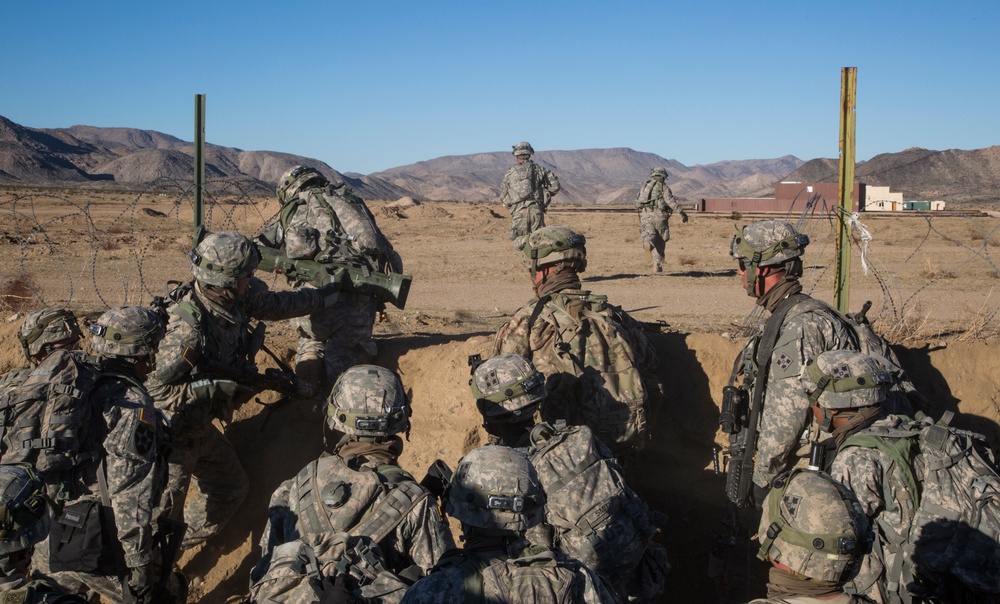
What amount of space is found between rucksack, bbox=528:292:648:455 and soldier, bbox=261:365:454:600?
57.8 inches

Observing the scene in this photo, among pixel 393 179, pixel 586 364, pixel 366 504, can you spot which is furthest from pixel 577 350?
pixel 393 179

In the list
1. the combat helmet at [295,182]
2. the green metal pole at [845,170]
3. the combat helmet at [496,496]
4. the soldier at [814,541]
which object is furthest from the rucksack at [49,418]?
the green metal pole at [845,170]

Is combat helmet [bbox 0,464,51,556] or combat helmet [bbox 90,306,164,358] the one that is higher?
combat helmet [bbox 90,306,164,358]

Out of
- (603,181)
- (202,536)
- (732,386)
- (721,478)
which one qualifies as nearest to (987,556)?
(732,386)

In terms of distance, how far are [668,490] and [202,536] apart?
11.4 feet

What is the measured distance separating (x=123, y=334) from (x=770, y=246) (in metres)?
3.71

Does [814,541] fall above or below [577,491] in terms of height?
above

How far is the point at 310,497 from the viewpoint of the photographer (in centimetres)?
379

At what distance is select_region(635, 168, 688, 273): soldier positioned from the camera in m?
17.0

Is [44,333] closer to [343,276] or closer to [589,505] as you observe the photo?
[343,276]

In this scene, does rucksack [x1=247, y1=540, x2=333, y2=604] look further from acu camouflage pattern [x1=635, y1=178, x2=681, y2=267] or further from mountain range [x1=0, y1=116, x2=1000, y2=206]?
mountain range [x1=0, y1=116, x2=1000, y2=206]

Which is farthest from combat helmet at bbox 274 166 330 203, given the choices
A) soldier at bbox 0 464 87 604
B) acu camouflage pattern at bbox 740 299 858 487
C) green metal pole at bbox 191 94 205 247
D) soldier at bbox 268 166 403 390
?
soldier at bbox 0 464 87 604

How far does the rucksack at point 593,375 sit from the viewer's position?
17.3ft

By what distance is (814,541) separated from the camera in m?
3.07
